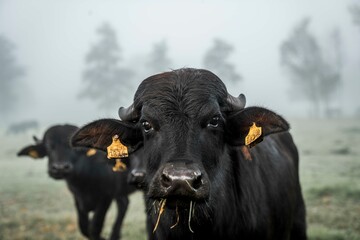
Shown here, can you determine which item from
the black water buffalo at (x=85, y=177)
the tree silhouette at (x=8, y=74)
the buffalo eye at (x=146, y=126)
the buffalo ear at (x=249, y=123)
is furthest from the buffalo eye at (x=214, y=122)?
the tree silhouette at (x=8, y=74)

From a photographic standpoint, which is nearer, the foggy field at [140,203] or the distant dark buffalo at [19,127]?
the foggy field at [140,203]

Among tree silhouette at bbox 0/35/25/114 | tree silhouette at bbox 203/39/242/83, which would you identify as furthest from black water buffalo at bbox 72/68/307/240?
tree silhouette at bbox 0/35/25/114

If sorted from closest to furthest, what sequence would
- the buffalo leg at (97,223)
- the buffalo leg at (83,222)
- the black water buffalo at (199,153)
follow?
the black water buffalo at (199,153) < the buffalo leg at (97,223) < the buffalo leg at (83,222)

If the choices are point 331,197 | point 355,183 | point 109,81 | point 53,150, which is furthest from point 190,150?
point 109,81

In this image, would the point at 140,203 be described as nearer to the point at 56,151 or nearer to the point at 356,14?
the point at 56,151

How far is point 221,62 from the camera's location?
5791cm

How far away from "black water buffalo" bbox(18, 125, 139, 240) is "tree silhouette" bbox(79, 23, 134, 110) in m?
48.8

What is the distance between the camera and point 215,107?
3.49 meters

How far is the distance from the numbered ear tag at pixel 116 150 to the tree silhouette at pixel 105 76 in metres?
53.9

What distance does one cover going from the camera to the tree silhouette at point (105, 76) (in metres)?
58.1

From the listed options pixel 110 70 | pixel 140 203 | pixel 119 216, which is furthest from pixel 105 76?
pixel 119 216

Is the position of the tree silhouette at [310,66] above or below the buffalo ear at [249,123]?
above

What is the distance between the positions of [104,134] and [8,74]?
6232 centimetres

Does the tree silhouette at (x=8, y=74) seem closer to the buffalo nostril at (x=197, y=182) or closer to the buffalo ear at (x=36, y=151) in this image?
the buffalo ear at (x=36, y=151)
